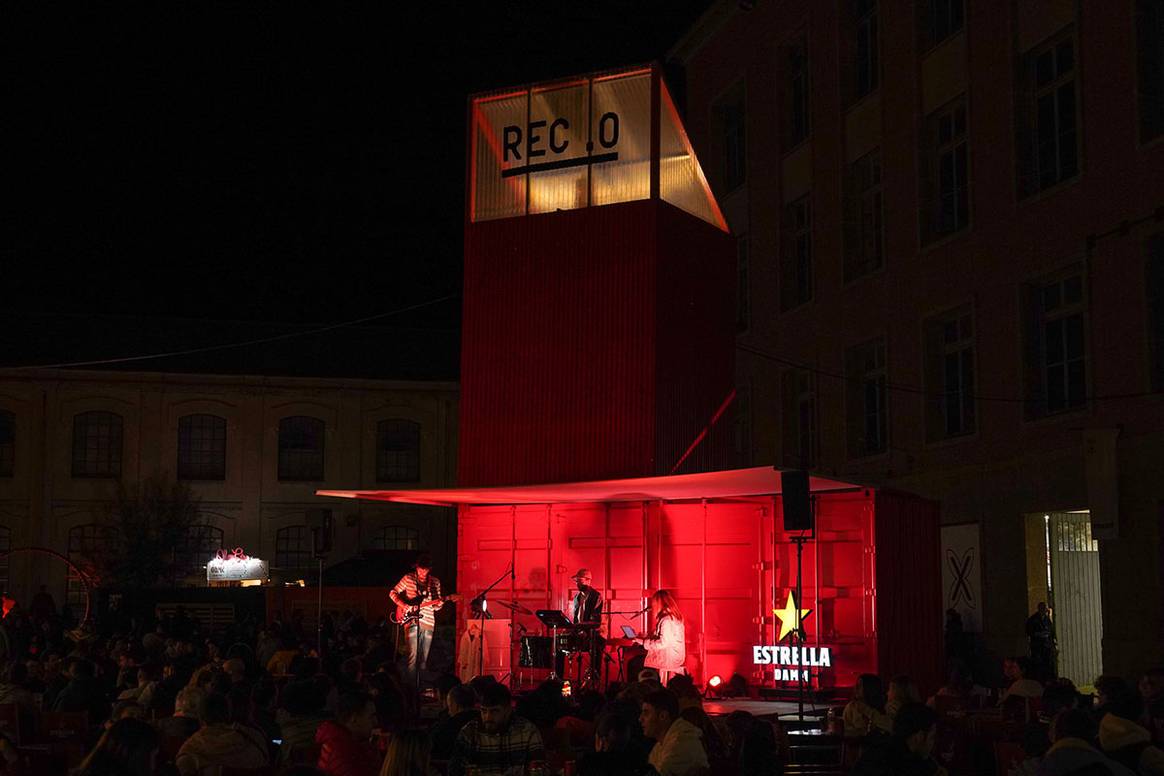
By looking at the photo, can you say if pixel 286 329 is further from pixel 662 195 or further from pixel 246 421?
pixel 662 195

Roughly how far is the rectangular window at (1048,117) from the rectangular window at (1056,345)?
159 centimetres

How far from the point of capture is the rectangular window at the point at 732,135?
32.2 meters

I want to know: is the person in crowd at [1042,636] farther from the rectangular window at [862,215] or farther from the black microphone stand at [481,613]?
the rectangular window at [862,215]

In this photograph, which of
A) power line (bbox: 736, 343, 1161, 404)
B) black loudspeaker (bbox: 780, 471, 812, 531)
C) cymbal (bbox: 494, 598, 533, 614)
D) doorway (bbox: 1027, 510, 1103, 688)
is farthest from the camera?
doorway (bbox: 1027, 510, 1103, 688)

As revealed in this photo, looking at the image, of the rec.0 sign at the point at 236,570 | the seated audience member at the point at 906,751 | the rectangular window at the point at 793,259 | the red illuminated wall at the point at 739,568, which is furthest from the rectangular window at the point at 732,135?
the seated audience member at the point at 906,751

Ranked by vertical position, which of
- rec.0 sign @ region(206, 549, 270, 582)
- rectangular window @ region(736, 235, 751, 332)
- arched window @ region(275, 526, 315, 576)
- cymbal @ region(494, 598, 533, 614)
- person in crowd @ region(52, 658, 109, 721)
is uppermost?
rectangular window @ region(736, 235, 751, 332)

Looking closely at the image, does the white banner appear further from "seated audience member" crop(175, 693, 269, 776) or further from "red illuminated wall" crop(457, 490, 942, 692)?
"seated audience member" crop(175, 693, 269, 776)

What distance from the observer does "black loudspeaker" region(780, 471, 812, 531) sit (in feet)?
47.9

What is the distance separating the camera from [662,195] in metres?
20.8

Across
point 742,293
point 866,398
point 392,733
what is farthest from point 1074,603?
point 392,733

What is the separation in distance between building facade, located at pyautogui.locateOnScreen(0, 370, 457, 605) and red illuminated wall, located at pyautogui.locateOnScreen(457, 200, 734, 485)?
23592 millimetres

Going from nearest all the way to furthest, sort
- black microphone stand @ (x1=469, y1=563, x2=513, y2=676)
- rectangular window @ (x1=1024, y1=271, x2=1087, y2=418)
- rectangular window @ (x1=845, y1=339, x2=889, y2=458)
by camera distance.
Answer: black microphone stand @ (x1=469, y1=563, x2=513, y2=676), rectangular window @ (x1=1024, y1=271, x2=1087, y2=418), rectangular window @ (x1=845, y1=339, x2=889, y2=458)

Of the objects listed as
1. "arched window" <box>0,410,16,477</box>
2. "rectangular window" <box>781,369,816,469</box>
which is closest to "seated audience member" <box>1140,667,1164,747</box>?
"rectangular window" <box>781,369,816,469</box>

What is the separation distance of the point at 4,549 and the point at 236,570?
6.93 m
